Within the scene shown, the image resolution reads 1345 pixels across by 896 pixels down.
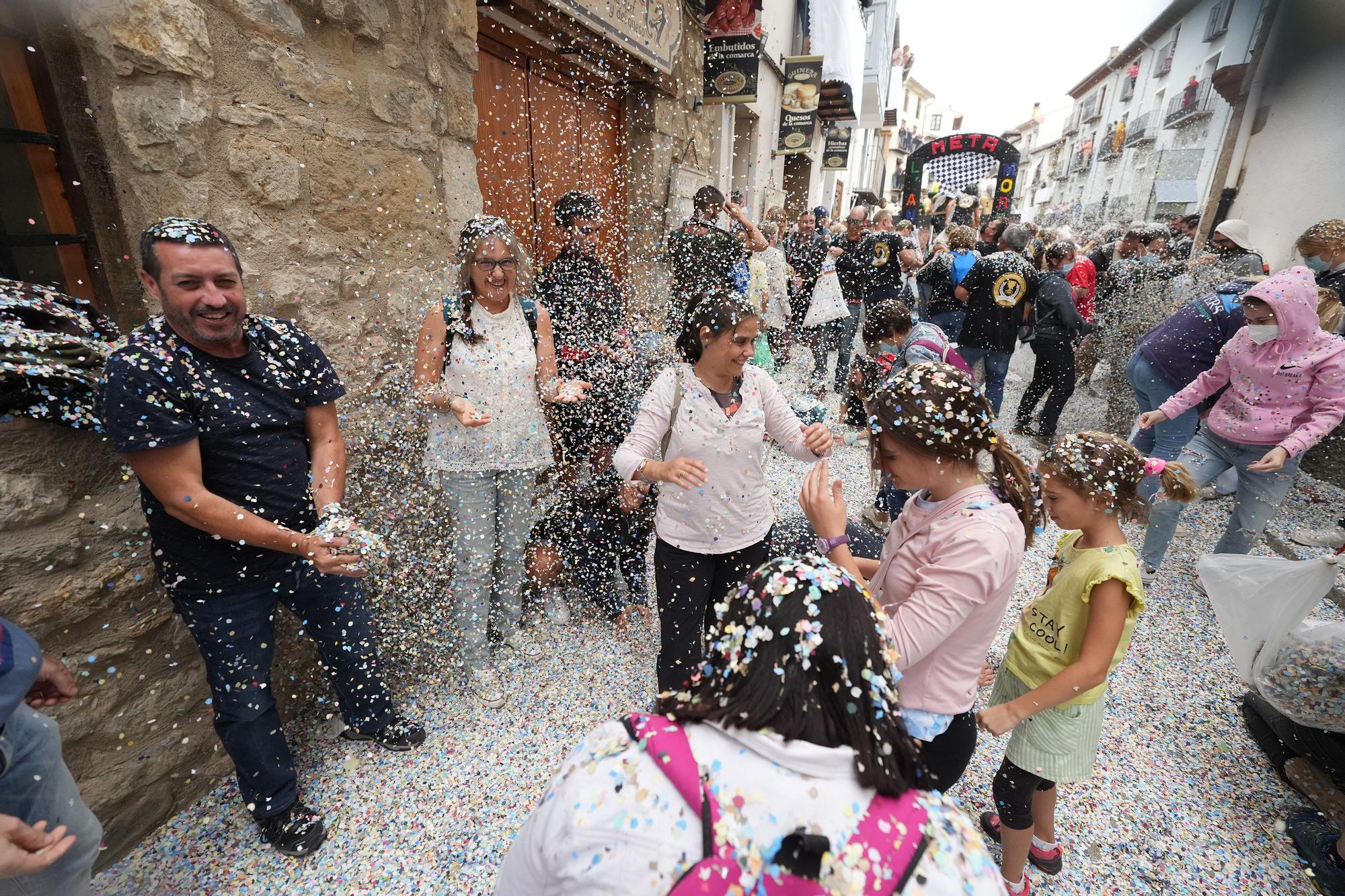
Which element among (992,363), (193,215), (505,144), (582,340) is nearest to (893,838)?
(193,215)

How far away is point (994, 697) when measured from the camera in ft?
6.31

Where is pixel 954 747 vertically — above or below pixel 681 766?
below

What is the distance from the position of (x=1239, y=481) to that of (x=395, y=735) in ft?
14.6

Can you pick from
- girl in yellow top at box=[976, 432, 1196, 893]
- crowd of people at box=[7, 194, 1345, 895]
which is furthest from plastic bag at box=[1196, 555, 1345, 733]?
girl in yellow top at box=[976, 432, 1196, 893]

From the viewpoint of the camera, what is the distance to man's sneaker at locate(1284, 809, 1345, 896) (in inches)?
74.3

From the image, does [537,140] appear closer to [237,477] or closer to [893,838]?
[237,477]

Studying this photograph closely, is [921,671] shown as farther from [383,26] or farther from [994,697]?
[383,26]

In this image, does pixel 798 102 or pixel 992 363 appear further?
pixel 798 102

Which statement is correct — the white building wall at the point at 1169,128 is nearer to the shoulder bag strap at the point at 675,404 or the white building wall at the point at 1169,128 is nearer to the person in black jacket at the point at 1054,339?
the person in black jacket at the point at 1054,339

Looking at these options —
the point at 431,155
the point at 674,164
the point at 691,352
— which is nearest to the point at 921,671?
the point at 691,352

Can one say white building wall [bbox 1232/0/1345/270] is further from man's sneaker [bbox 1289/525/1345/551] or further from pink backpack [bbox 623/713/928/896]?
pink backpack [bbox 623/713/928/896]

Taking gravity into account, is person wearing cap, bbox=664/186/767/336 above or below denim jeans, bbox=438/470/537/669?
above

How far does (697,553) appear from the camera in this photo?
2225 millimetres

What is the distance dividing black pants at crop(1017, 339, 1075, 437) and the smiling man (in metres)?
6.07
